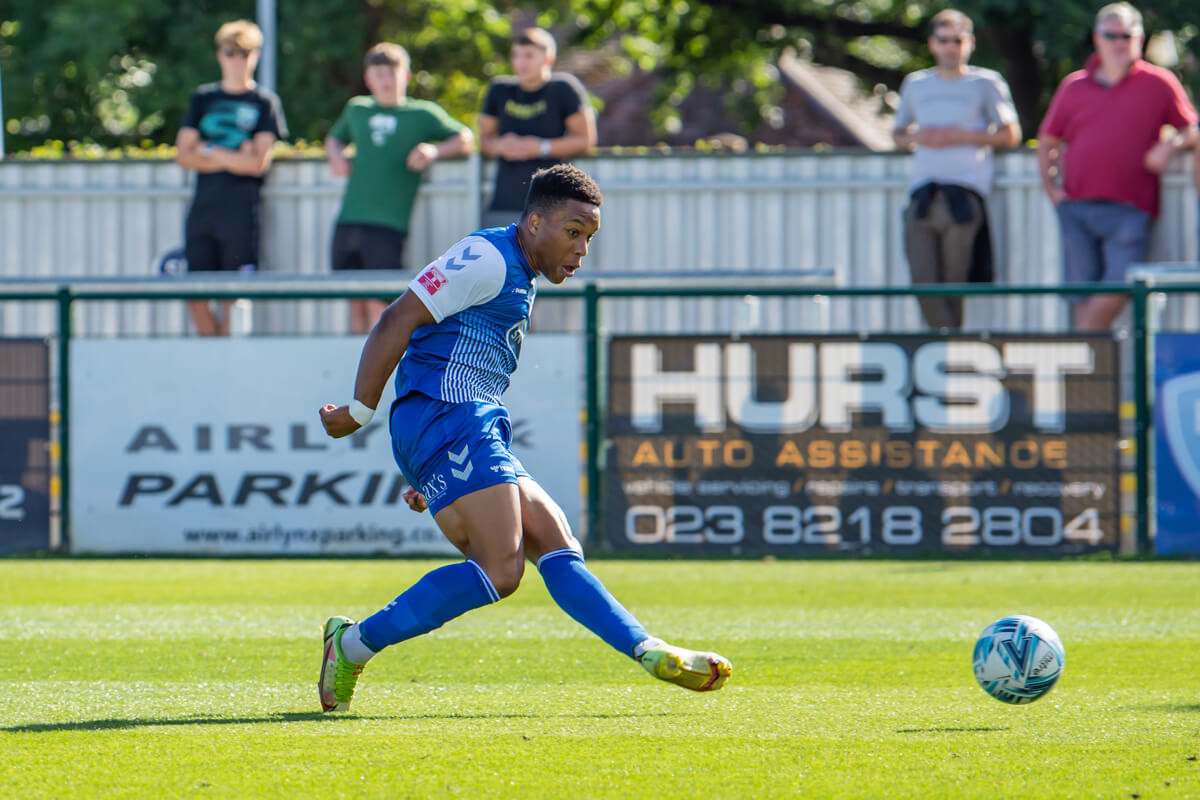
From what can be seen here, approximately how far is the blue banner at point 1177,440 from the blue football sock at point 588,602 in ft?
22.7

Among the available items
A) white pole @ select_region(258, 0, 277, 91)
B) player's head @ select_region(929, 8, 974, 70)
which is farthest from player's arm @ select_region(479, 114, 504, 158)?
white pole @ select_region(258, 0, 277, 91)

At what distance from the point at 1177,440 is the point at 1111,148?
2.22m

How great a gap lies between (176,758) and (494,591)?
1.15m

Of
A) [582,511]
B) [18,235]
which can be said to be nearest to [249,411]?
[582,511]

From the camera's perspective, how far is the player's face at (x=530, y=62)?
13141 millimetres

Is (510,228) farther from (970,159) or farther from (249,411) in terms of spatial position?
(970,159)

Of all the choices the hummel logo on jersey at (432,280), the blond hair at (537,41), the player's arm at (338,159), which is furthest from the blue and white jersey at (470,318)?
the player's arm at (338,159)

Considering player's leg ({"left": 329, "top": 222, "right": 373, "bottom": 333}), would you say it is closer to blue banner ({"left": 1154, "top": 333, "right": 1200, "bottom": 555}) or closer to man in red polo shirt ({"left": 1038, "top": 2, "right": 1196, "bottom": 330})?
man in red polo shirt ({"left": 1038, "top": 2, "right": 1196, "bottom": 330})

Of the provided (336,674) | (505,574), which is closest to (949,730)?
(505,574)

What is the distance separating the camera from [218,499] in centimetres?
1217

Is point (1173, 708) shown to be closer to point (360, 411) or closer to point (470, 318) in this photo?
point (470, 318)

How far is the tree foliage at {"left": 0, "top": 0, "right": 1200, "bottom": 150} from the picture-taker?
22172 mm

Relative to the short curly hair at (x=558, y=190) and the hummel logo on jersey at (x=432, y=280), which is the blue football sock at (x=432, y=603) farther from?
the short curly hair at (x=558, y=190)

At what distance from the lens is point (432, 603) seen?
18.4ft
